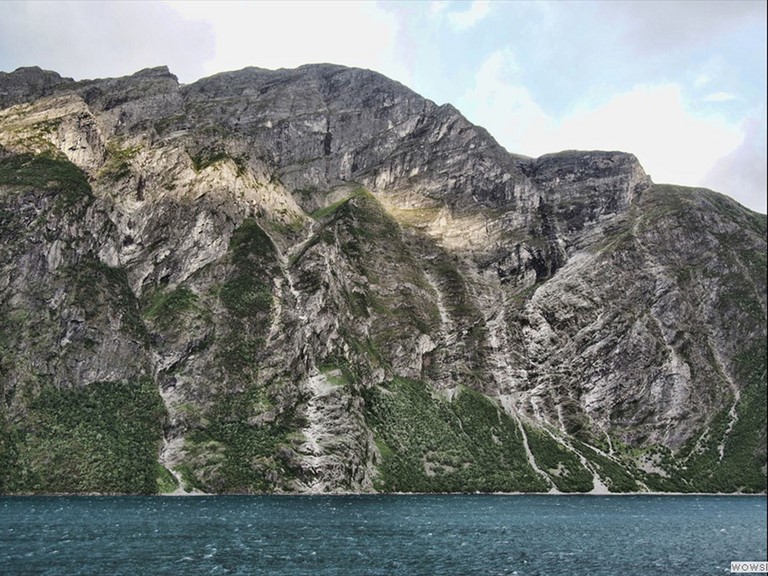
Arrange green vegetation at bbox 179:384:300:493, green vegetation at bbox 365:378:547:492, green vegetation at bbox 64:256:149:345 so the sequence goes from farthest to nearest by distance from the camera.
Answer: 1. green vegetation at bbox 64:256:149:345
2. green vegetation at bbox 365:378:547:492
3. green vegetation at bbox 179:384:300:493

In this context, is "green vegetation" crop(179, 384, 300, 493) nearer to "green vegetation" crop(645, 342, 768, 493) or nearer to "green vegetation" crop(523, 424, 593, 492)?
"green vegetation" crop(523, 424, 593, 492)

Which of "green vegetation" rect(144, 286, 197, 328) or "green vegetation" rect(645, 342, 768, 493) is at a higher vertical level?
"green vegetation" rect(144, 286, 197, 328)

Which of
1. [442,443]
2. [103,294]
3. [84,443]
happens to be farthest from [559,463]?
[103,294]

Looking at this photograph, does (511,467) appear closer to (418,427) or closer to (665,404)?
(418,427)

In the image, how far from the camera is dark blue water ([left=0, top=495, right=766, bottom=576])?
188 feet

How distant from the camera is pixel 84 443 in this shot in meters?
135

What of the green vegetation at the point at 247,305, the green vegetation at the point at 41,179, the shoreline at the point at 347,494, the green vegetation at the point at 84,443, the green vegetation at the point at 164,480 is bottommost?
the shoreline at the point at 347,494

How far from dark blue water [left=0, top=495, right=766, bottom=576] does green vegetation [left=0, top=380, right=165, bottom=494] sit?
35.0 feet

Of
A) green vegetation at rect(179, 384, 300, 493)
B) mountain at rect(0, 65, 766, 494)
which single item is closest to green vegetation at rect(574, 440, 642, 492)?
mountain at rect(0, 65, 766, 494)

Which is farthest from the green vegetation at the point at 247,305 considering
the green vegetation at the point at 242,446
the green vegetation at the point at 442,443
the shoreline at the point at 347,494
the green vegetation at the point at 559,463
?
the green vegetation at the point at 559,463

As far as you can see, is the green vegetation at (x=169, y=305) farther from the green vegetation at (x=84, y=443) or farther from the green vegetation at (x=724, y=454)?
the green vegetation at (x=724, y=454)

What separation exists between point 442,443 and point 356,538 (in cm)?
9548

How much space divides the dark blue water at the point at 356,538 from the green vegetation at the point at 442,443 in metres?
32.8

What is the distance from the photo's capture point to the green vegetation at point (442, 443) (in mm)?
156750
